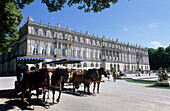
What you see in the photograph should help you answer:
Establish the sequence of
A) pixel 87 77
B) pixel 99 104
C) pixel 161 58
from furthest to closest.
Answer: pixel 161 58
pixel 87 77
pixel 99 104

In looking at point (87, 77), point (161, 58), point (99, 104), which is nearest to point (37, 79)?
point (99, 104)

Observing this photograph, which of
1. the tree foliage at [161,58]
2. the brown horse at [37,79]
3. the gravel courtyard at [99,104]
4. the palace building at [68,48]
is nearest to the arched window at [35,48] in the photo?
the palace building at [68,48]

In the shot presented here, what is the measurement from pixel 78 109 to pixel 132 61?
262 feet

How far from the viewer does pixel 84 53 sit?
5319cm

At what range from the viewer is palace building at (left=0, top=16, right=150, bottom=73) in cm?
3846

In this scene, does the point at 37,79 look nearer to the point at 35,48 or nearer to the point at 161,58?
the point at 35,48

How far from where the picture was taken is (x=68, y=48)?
4594 cm

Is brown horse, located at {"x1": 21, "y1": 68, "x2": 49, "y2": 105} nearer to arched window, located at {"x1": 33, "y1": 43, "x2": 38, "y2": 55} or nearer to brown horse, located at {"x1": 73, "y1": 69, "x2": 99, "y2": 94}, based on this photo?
brown horse, located at {"x1": 73, "y1": 69, "x2": 99, "y2": 94}

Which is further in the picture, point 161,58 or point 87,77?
point 161,58

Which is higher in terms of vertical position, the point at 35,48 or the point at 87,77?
the point at 35,48

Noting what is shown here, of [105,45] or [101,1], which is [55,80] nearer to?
[101,1]

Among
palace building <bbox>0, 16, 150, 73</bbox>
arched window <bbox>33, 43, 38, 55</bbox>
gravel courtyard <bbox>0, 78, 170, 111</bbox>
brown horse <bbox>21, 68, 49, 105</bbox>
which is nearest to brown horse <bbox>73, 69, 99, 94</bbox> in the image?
gravel courtyard <bbox>0, 78, 170, 111</bbox>

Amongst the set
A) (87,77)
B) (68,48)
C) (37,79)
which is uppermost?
(68,48)

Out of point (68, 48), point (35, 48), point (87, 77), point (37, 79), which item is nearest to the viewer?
point (37, 79)
